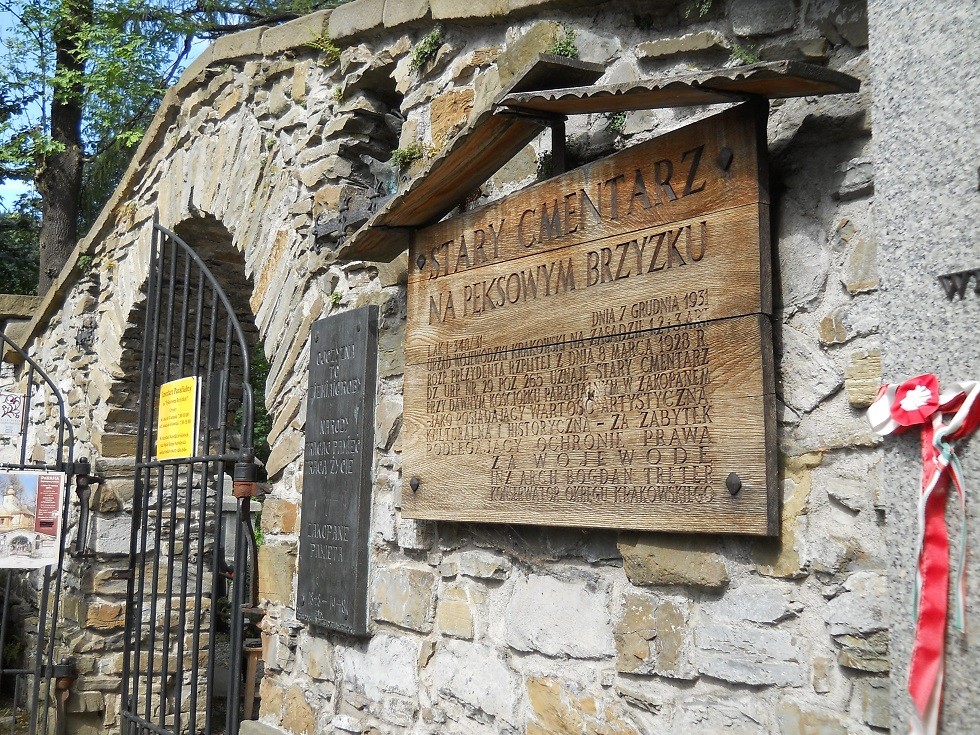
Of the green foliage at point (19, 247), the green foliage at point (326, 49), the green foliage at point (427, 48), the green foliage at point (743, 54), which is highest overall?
the green foliage at point (19, 247)

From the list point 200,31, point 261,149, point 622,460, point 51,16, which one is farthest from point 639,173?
point 51,16

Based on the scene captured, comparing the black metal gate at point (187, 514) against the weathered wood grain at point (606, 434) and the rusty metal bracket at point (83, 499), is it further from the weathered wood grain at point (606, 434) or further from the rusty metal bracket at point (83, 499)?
the weathered wood grain at point (606, 434)

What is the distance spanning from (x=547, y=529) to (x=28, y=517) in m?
3.12

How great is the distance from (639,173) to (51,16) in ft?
31.4

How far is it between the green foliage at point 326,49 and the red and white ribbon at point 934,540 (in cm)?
293

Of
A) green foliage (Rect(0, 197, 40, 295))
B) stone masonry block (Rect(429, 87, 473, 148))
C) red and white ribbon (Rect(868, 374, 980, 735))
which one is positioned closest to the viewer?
red and white ribbon (Rect(868, 374, 980, 735))

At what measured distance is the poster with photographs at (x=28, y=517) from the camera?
4.45 meters

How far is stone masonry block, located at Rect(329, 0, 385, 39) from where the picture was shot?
3.48 metres

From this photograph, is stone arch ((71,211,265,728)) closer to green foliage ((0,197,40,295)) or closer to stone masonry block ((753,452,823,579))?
stone masonry block ((753,452,823,579))

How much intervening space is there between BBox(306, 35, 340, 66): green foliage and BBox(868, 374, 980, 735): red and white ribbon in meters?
2.93

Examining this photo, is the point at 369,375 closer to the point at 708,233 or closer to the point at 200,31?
the point at 708,233

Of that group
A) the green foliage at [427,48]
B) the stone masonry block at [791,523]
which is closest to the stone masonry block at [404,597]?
the stone masonry block at [791,523]

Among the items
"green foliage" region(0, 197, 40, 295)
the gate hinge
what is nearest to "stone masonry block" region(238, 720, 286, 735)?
the gate hinge

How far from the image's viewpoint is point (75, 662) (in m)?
5.95
